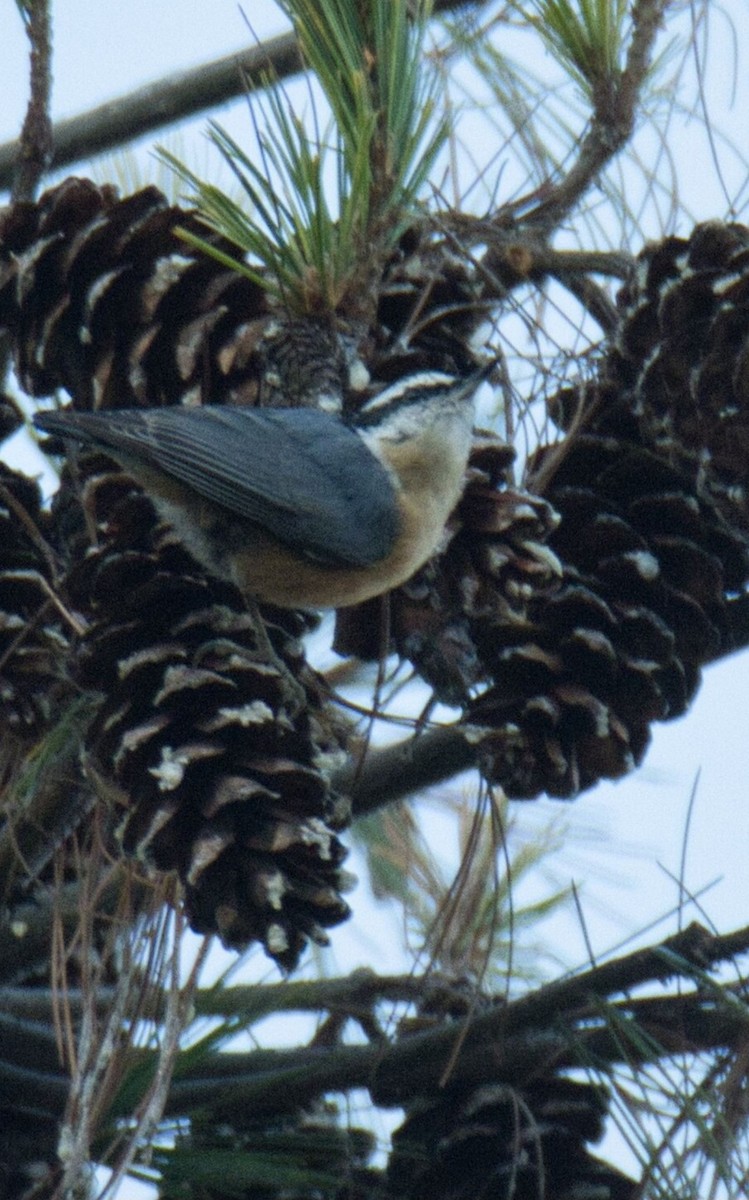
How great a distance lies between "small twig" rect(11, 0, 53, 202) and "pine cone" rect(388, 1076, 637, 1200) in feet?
2.57

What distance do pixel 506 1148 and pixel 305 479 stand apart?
586 millimetres

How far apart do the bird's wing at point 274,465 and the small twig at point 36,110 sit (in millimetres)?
195

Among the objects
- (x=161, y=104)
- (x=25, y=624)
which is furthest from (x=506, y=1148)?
(x=161, y=104)

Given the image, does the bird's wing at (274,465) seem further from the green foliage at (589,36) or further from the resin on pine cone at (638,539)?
the green foliage at (589,36)

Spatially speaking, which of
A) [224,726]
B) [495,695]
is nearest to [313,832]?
[224,726]

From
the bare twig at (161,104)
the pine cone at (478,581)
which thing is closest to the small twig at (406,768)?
the pine cone at (478,581)

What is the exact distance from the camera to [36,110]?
53.2 inches

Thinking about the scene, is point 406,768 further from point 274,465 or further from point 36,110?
point 36,110

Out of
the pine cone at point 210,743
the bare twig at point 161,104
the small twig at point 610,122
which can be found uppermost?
the bare twig at point 161,104

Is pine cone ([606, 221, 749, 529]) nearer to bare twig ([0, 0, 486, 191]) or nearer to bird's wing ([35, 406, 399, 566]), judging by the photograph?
bird's wing ([35, 406, 399, 566])

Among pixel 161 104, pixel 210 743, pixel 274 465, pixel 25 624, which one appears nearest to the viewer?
pixel 210 743

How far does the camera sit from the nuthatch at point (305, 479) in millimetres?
1388

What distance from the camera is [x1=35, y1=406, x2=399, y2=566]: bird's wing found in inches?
54.4

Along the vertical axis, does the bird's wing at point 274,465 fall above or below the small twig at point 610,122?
below
